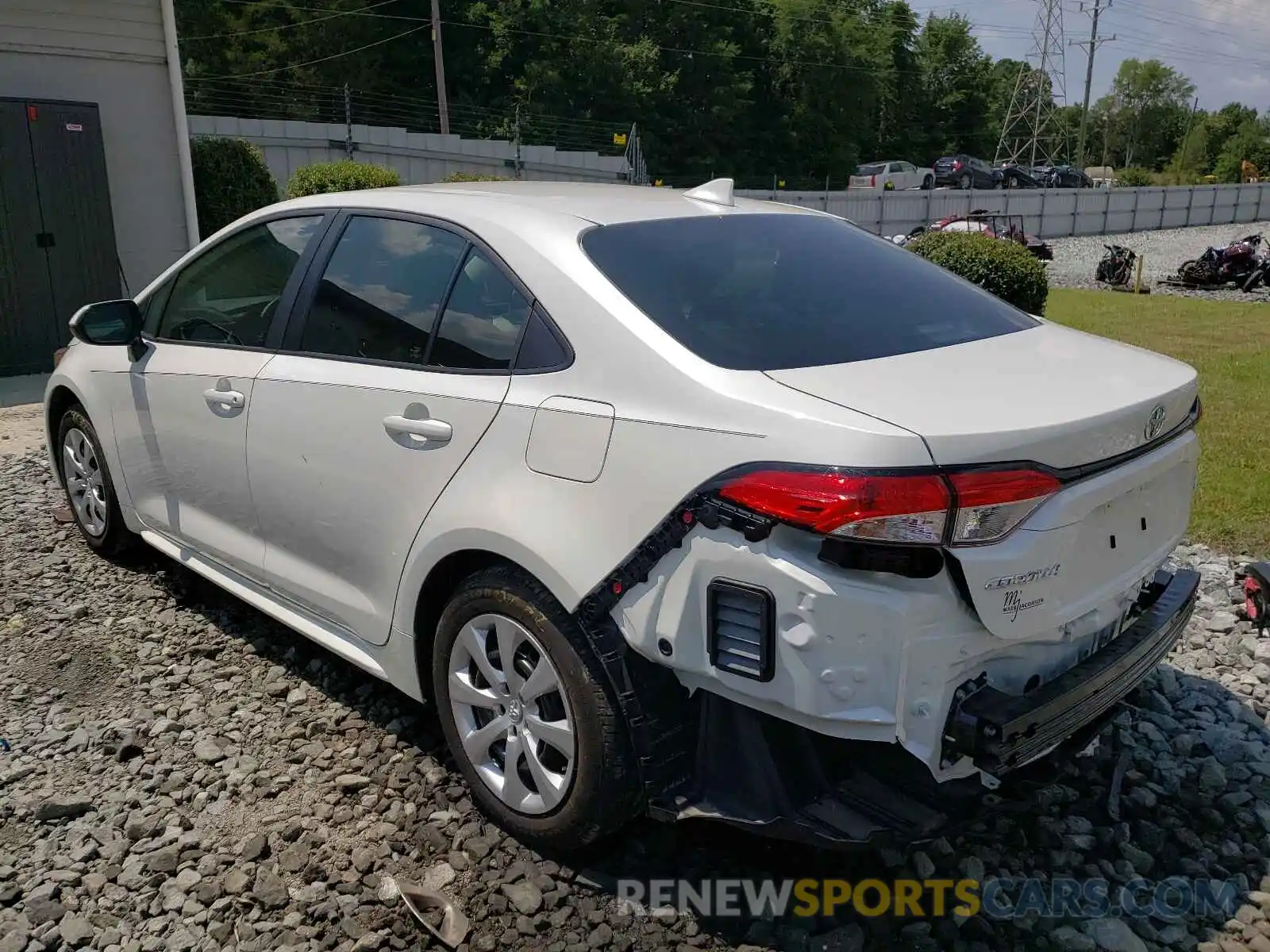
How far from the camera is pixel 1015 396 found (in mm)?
2357

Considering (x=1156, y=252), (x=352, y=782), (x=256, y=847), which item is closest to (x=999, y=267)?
(x=352, y=782)

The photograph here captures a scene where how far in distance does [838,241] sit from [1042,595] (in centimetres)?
149

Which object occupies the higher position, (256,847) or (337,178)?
(337,178)

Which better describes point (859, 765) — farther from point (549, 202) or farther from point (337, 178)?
point (337, 178)

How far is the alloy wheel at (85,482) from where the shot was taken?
4.70 metres

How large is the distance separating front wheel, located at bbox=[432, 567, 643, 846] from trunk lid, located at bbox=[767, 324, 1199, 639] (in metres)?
0.84

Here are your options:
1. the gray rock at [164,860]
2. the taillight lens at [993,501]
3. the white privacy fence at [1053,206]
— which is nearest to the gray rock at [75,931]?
the gray rock at [164,860]

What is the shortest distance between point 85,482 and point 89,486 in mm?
50

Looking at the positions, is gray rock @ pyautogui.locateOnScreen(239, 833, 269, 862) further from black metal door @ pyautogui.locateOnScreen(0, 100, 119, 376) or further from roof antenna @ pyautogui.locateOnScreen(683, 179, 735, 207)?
black metal door @ pyautogui.locateOnScreen(0, 100, 119, 376)

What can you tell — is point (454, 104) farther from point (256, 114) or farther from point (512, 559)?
point (512, 559)

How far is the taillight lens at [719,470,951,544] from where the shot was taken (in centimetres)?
207

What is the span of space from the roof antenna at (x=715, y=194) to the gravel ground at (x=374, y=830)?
1924 millimetres

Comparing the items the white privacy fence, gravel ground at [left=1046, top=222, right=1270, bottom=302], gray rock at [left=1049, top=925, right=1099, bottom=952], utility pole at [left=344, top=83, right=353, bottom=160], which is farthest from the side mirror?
the white privacy fence

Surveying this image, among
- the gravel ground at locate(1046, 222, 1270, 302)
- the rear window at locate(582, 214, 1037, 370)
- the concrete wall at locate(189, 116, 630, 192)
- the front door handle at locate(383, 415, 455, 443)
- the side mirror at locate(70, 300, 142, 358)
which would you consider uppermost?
the concrete wall at locate(189, 116, 630, 192)
